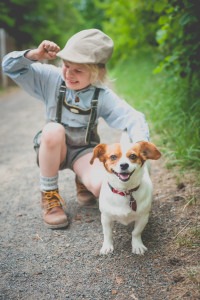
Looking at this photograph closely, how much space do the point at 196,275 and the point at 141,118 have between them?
1.06 metres

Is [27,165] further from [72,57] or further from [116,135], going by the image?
[72,57]

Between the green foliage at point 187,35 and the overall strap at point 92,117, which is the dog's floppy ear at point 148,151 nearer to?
the overall strap at point 92,117

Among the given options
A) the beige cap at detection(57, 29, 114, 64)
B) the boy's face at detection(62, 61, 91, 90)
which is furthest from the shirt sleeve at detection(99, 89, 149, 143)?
the beige cap at detection(57, 29, 114, 64)

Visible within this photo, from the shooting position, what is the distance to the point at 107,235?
2.14 metres

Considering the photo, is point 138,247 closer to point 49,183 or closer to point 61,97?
point 49,183

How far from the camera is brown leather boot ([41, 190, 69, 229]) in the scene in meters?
2.48

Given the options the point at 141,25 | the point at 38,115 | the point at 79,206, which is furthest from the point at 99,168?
the point at 141,25

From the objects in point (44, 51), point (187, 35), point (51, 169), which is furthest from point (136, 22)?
point (51, 169)

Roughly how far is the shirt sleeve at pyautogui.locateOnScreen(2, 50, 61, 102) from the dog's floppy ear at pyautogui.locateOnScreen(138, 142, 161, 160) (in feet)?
3.11

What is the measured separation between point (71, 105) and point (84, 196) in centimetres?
74

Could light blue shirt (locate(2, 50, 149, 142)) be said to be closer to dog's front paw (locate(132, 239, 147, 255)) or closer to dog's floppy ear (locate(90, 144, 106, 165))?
dog's floppy ear (locate(90, 144, 106, 165))

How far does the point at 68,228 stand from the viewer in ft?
8.18

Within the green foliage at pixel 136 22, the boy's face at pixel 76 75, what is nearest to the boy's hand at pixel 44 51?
the boy's face at pixel 76 75

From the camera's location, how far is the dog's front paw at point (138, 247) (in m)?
2.09
